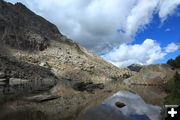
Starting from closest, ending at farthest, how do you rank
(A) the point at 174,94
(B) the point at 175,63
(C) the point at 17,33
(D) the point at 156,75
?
1. (A) the point at 174,94
2. (D) the point at 156,75
3. (B) the point at 175,63
4. (C) the point at 17,33

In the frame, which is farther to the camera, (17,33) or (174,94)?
(17,33)

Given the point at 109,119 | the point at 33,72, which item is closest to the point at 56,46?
the point at 33,72

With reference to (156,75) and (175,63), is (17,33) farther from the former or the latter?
(175,63)

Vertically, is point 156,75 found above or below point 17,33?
below

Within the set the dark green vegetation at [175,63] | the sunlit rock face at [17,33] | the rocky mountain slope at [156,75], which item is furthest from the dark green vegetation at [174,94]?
the sunlit rock face at [17,33]

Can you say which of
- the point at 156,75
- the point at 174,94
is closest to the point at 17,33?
the point at 156,75

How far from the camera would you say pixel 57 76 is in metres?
135

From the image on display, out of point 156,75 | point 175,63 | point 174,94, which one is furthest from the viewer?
point 175,63

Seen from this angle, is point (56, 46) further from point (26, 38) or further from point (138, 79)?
point (138, 79)

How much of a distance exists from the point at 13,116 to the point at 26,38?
16106cm

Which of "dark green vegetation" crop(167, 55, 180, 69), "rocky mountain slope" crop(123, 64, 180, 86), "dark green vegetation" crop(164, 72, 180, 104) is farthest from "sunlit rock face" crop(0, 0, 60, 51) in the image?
"dark green vegetation" crop(164, 72, 180, 104)

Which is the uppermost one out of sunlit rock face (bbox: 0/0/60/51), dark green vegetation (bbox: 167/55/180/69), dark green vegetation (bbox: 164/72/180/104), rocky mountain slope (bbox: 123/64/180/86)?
sunlit rock face (bbox: 0/0/60/51)

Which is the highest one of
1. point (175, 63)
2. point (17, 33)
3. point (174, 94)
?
point (17, 33)

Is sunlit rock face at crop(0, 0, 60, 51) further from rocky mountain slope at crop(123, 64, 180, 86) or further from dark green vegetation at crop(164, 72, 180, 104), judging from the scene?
dark green vegetation at crop(164, 72, 180, 104)
